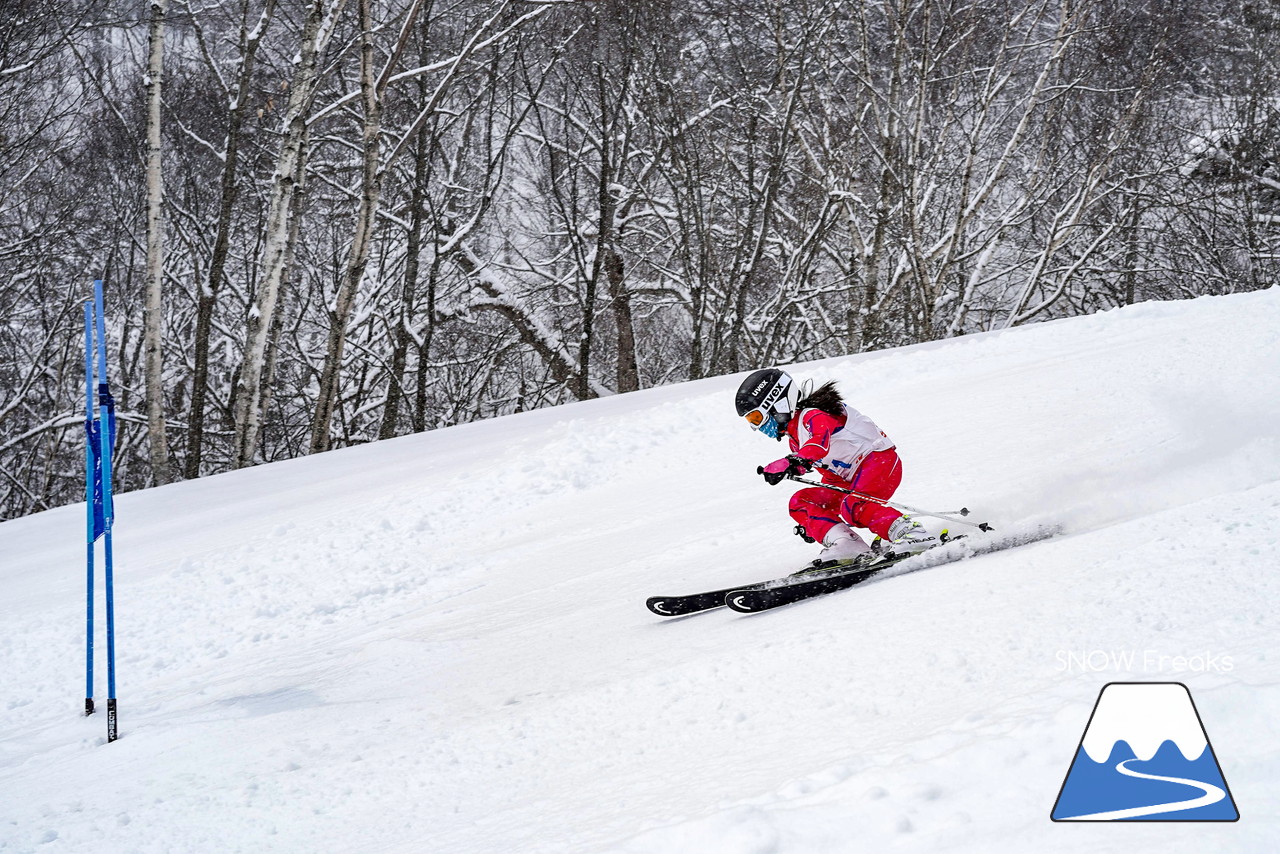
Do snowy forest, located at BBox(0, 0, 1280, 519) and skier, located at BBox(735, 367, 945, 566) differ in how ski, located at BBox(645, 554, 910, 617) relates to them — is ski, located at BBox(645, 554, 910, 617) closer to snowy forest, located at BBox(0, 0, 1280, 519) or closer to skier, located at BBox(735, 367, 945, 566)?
skier, located at BBox(735, 367, 945, 566)

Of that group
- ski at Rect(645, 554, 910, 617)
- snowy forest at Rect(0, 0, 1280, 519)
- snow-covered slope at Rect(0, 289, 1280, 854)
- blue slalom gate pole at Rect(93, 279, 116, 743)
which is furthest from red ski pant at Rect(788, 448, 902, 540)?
snowy forest at Rect(0, 0, 1280, 519)

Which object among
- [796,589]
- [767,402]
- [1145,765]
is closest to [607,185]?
[767,402]

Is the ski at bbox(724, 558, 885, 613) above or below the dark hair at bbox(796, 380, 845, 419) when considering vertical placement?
below

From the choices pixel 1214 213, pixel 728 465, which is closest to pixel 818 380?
pixel 728 465

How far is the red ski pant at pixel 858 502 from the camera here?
214 inches

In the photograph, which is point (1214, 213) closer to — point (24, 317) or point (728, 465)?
point (728, 465)

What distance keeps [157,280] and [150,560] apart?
5376 millimetres

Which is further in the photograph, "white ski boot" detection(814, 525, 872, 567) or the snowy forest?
the snowy forest

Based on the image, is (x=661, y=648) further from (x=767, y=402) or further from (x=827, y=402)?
(x=827, y=402)

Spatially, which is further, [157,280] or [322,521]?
[157,280]

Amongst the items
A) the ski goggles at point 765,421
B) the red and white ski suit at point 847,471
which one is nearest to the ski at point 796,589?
the red and white ski suit at point 847,471

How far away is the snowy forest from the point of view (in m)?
16.9

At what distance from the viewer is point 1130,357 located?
949 centimetres

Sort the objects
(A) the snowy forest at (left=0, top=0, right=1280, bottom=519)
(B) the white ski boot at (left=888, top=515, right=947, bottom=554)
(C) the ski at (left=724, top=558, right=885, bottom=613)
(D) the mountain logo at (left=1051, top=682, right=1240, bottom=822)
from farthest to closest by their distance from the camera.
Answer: (A) the snowy forest at (left=0, top=0, right=1280, bottom=519), (B) the white ski boot at (left=888, top=515, right=947, bottom=554), (C) the ski at (left=724, top=558, right=885, bottom=613), (D) the mountain logo at (left=1051, top=682, right=1240, bottom=822)
